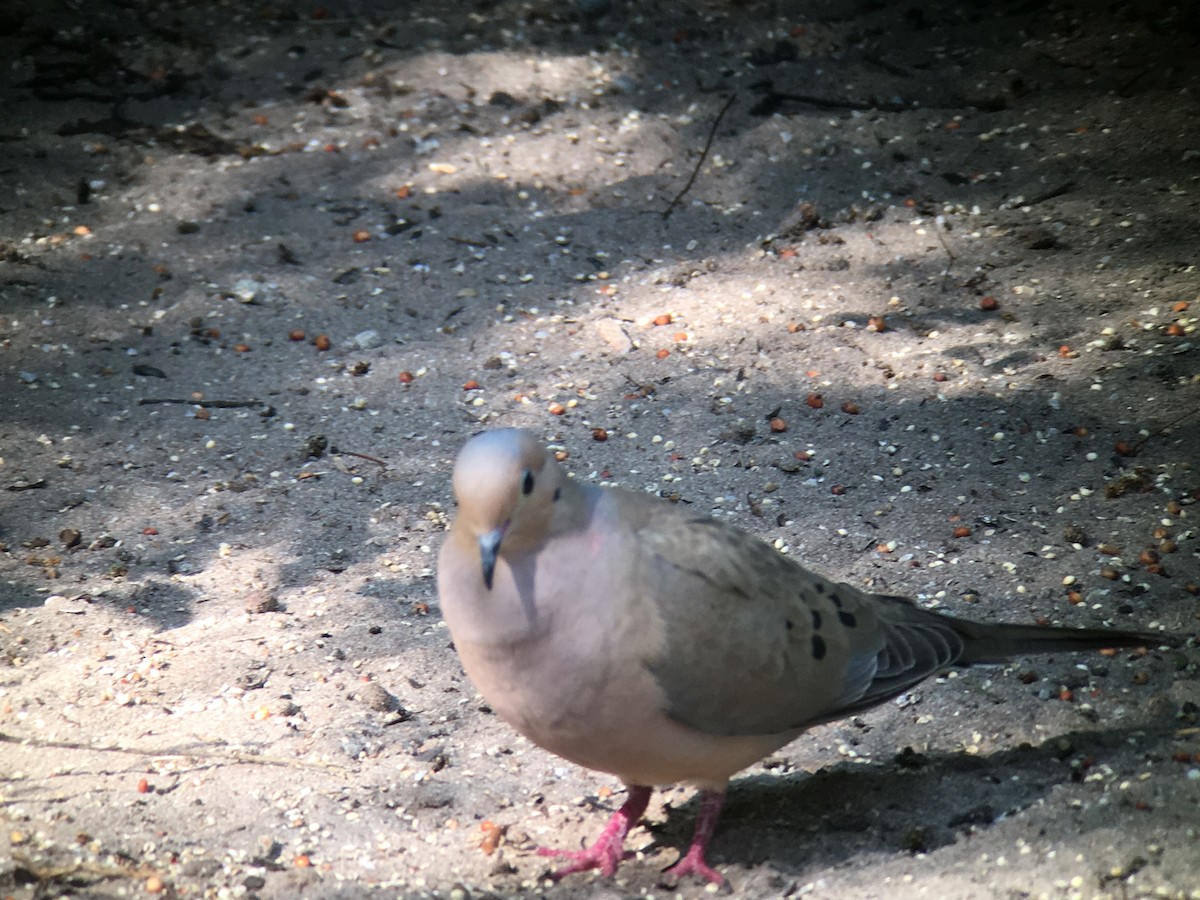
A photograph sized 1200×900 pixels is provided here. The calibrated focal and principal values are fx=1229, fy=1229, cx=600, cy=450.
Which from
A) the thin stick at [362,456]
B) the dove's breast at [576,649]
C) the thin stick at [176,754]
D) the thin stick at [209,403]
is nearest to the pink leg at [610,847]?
the dove's breast at [576,649]

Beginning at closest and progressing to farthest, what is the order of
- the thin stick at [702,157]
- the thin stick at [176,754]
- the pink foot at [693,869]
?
1. the pink foot at [693,869]
2. the thin stick at [176,754]
3. the thin stick at [702,157]

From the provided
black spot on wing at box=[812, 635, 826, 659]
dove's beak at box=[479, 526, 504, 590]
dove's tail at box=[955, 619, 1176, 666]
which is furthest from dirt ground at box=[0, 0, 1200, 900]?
dove's beak at box=[479, 526, 504, 590]

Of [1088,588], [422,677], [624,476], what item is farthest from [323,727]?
[1088,588]

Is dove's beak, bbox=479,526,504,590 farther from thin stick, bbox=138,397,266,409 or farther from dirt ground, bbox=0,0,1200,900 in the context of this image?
thin stick, bbox=138,397,266,409

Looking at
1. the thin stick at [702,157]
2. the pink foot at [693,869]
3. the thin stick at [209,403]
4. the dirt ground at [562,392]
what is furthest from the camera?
the thin stick at [702,157]

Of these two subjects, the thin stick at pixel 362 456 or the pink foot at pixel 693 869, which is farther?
the thin stick at pixel 362 456

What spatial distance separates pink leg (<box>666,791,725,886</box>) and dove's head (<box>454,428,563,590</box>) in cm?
84

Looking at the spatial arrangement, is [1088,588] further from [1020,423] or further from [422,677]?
[422,677]

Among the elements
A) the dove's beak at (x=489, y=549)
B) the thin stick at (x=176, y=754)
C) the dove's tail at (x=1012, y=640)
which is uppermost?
the dove's beak at (x=489, y=549)

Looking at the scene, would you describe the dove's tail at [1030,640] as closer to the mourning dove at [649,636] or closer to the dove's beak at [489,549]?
the mourning dove at [649,636]

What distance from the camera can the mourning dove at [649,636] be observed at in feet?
7.77

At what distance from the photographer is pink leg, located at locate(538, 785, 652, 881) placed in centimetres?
280

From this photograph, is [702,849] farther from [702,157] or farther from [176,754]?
[702,157]

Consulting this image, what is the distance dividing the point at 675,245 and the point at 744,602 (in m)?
3.18
